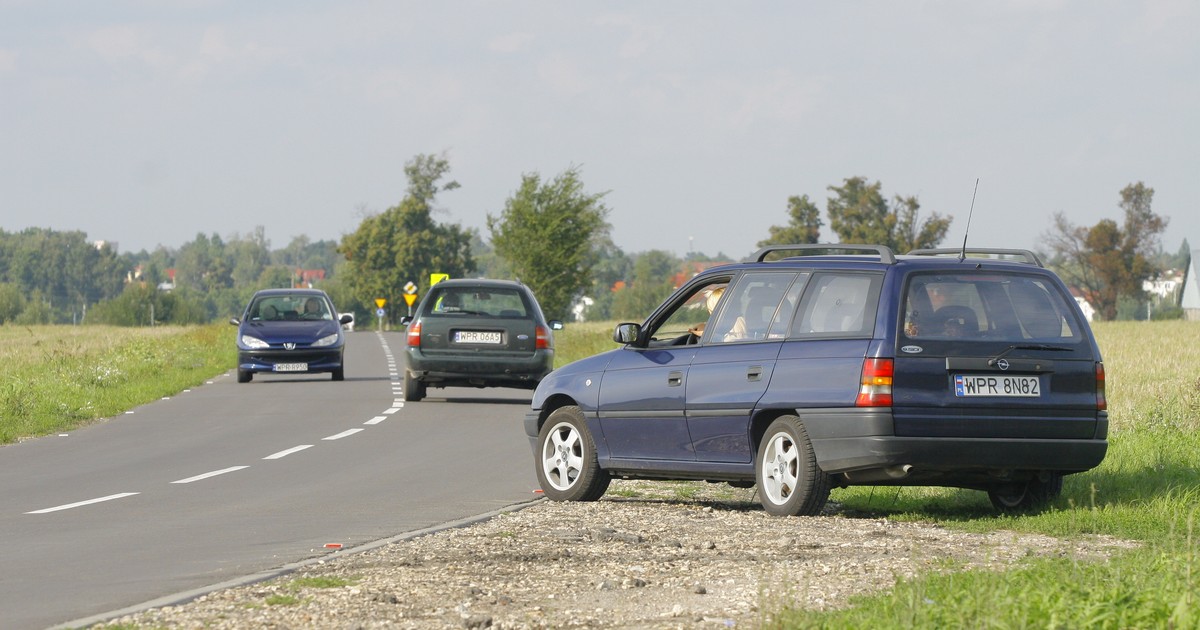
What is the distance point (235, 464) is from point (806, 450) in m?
7.05

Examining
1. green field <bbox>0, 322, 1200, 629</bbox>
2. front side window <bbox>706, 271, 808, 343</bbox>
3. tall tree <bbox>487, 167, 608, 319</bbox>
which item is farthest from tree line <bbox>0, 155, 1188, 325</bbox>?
front side window <bbox>706, 271, 808, 343</bbox>

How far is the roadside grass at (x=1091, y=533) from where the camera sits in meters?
5.64

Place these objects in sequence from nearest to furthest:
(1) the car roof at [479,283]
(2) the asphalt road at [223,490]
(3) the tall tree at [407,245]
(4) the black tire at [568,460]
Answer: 1. (2) the asphalt road at [223,490]
2. (4) the black tire at [568,460]
3. (1) the car roof at [479,283]
4. (3) the tall tree at [407,245]

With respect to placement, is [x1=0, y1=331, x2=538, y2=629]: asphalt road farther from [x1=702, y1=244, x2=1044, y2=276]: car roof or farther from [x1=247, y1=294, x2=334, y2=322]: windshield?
[x1=247, y1=294, x2=334, y2=322]: windshield

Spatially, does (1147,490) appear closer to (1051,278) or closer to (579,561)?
(1051,278)

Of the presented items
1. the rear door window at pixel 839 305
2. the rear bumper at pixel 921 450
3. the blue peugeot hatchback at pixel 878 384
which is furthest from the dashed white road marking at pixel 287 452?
the rear bumper at pixel 921 450

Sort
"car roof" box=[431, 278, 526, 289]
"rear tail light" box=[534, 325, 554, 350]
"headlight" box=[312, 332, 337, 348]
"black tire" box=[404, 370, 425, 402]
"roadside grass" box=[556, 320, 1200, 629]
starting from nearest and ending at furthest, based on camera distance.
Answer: "roadside grass" box=[556, 320, 1200, 629] < "rear tail light" box=[534, 325, 554, 350] < "car roof" box=[431, 278, 526, 289] < "black tire" box=[404, 370, 425, 402] < "headlight" box=[312, 332, 337, 348]

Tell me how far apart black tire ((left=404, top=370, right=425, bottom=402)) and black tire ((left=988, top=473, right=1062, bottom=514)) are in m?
14.8

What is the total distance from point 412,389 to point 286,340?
5807mm

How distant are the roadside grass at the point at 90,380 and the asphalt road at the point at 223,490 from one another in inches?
25.2

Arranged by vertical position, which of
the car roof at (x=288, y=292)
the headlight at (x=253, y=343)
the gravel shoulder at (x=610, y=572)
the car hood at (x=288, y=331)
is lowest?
the gravel shoulder at (x=610, y=572)

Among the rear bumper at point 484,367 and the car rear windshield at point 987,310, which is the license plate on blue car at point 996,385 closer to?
the car rear windshield at point 987,310

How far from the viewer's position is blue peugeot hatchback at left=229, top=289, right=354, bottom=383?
2995 centimetres

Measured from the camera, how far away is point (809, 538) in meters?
9.08
